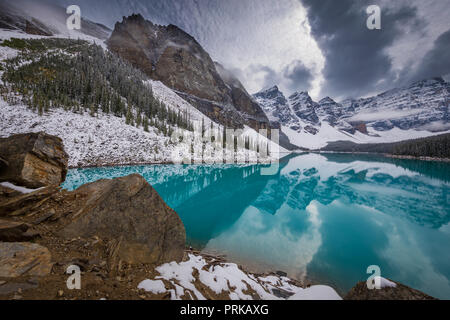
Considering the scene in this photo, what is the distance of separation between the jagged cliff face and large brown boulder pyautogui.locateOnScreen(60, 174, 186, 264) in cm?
8612

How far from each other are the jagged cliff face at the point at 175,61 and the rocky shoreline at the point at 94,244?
85.5m

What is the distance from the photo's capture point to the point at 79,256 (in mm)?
3059

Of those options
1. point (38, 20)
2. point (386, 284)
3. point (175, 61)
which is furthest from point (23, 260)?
point (38, 20)

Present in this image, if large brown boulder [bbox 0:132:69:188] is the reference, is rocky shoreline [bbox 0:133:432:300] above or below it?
below

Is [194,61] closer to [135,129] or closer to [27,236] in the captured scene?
[135,129]

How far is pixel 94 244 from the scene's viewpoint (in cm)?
346

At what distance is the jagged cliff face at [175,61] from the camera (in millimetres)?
84375

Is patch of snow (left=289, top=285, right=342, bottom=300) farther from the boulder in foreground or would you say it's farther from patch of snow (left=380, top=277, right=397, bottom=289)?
the boulder in foreground

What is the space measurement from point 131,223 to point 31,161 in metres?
3.89

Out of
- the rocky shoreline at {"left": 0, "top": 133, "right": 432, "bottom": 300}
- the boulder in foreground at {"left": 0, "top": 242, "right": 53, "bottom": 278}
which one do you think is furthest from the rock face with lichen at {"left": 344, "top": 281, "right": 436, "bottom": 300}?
the boulder in foreground at {"left": 0, "top": 242, "right": 53, "bottom": 278}

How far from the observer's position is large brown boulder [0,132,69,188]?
450cm

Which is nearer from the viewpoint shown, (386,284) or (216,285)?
(386,284)

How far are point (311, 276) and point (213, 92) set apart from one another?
106387mm

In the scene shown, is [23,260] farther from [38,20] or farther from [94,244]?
[38,20]
